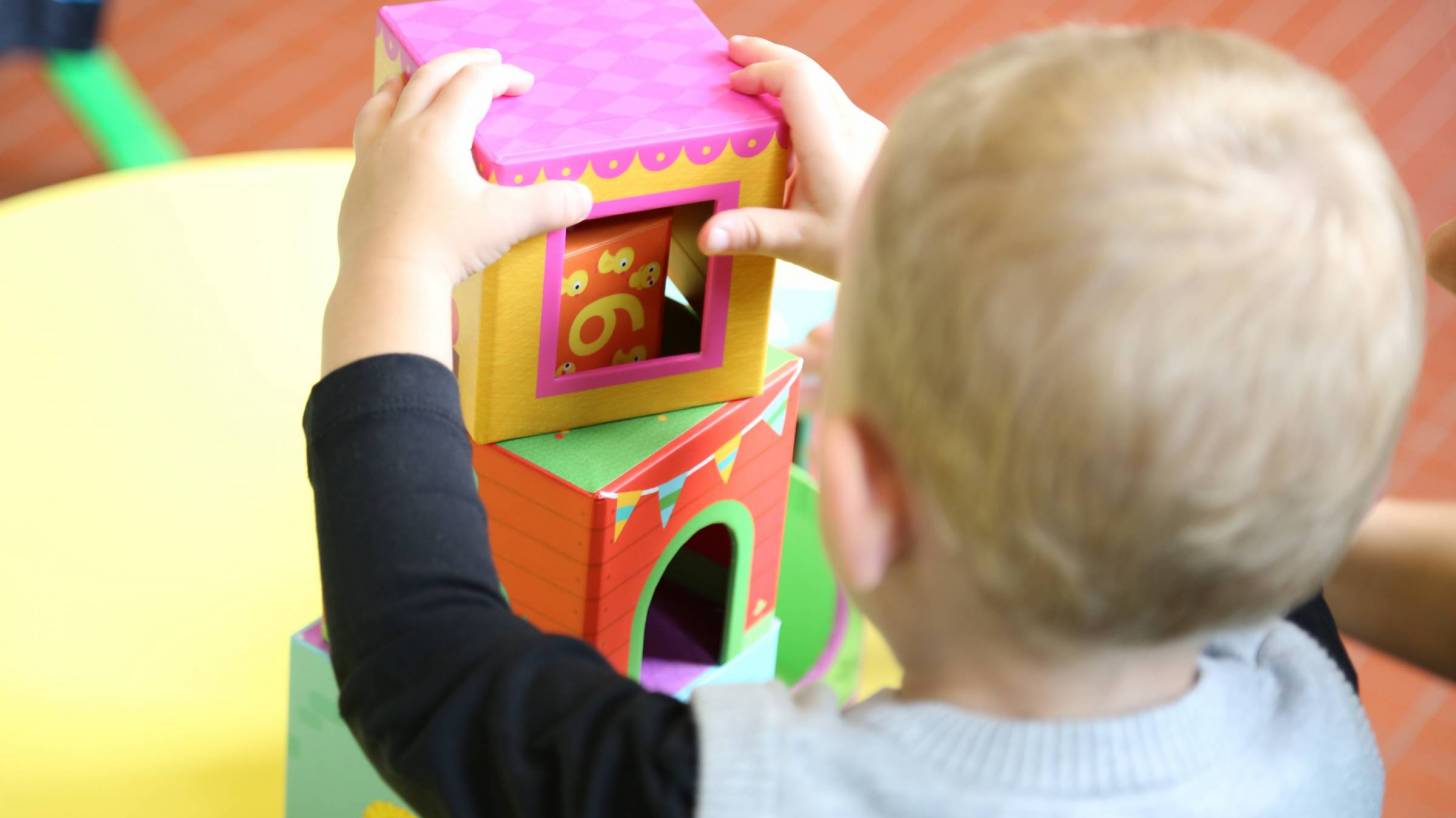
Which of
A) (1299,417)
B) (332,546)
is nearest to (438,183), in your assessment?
(332,546)

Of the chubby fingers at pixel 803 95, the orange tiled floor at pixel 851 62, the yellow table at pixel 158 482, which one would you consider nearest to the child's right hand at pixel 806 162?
the chubby fingers at pixel 803 95

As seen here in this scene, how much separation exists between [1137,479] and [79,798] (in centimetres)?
69

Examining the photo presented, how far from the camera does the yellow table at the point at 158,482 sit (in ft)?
3.22

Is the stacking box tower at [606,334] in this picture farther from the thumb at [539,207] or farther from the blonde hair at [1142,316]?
the blonde hair at [1142,316]

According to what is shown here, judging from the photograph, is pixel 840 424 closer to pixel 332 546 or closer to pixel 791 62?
pixel 332 546

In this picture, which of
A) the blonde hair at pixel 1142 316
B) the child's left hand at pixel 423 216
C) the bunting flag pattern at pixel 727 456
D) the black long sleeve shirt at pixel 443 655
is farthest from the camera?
the bunting flag pattern at pixel 727 456

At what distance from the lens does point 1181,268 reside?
0.47 m

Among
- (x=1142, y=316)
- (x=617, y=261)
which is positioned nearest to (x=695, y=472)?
(x=617, y=261)

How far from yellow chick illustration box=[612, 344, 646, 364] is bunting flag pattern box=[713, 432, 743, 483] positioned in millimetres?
69

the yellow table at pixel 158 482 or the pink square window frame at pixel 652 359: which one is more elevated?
the pink square window frame at pixel 652 359

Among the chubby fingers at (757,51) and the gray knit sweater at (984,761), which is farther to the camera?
the chubby fingers at (757,51)

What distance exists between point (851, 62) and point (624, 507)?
1665 millimetres

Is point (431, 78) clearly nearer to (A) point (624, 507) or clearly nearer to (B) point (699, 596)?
(A) point (624, 507)

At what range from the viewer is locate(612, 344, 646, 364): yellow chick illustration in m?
0.90
